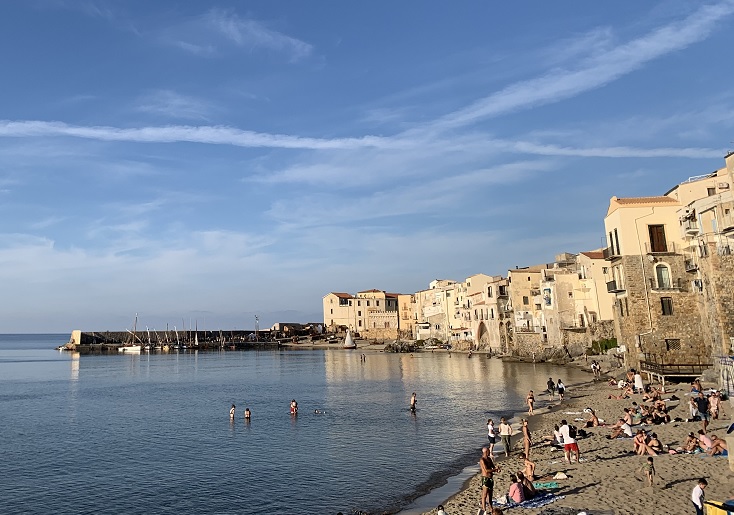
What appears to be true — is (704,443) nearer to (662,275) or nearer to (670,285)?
(670,285)

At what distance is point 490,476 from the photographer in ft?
55.3

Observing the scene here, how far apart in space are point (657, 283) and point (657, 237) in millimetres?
3872

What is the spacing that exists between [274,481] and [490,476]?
10220 mm

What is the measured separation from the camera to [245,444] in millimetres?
30625

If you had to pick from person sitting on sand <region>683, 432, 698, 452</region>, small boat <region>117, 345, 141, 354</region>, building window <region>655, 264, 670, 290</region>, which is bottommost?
person sitting on sand <region>683, 432, 698, 452</region>

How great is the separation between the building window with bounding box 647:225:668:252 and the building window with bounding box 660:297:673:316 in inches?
161

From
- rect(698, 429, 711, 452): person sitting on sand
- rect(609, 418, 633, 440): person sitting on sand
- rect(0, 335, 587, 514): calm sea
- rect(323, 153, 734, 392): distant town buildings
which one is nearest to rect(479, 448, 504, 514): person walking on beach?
rect(0, 335, 587, 514): calm sea

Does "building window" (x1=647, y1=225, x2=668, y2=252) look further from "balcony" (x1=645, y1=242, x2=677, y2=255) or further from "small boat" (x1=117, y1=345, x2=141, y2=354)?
"small boat" (x1=117, y1=345, x2=141, y2=354)

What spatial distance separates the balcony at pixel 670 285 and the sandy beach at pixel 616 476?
16979mm

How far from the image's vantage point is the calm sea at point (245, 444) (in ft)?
69.3

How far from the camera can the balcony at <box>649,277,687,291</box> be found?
4381cm

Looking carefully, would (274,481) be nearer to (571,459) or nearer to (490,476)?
(490,476)

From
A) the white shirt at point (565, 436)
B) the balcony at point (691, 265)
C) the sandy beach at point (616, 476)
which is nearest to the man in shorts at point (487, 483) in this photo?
the sandy beach at point (616, 476)

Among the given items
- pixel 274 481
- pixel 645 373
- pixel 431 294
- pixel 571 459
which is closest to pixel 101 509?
pixel 274 481
